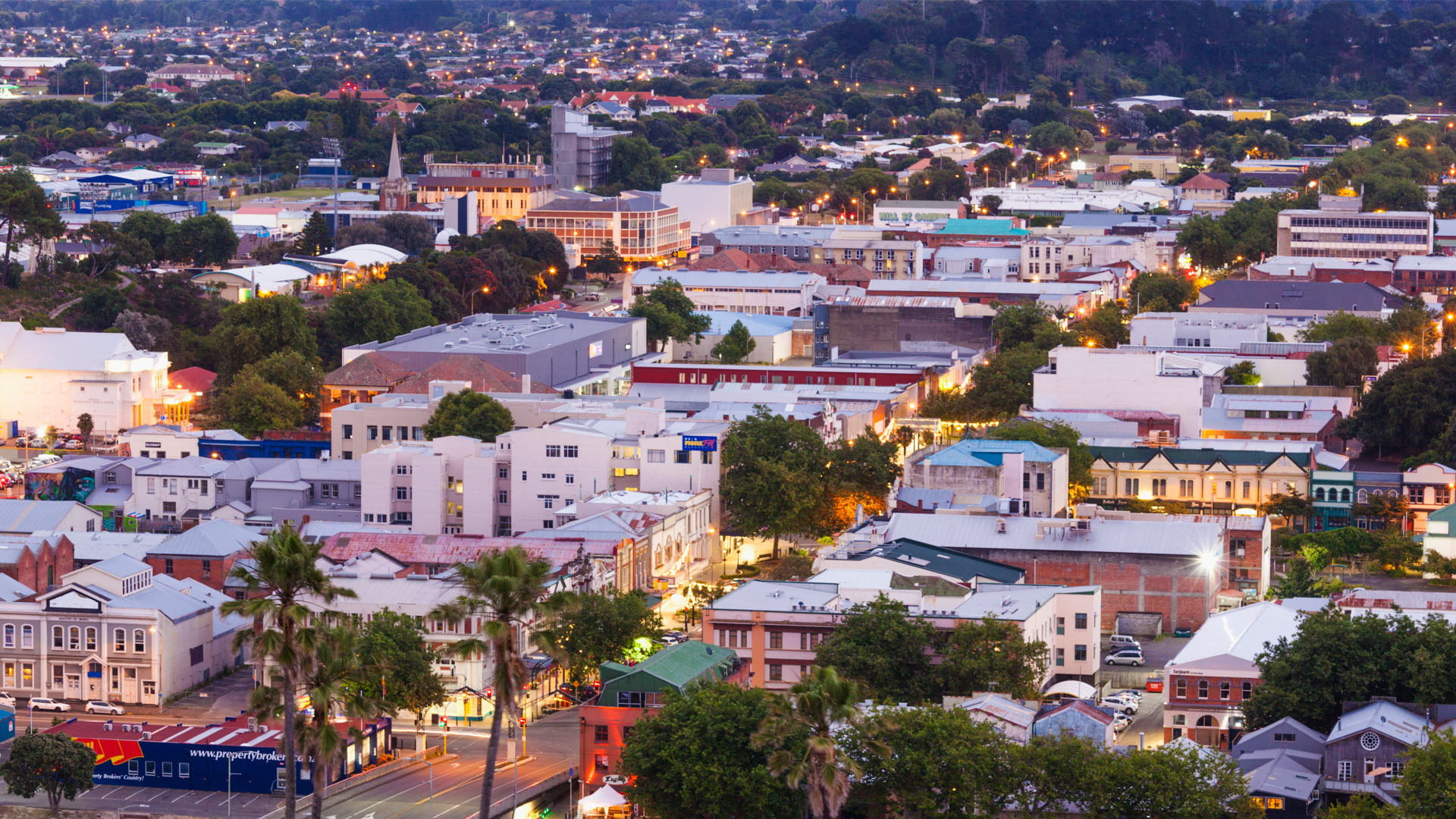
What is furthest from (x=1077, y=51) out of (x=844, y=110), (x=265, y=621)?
(x=265, y=621)

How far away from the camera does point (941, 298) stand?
258ft

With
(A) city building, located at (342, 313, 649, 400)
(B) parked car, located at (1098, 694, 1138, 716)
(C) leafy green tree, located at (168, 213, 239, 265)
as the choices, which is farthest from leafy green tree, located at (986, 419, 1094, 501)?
(C) leafy green tree, located at (168, 213, 239, 265)

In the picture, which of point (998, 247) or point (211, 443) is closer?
point (211, 443)

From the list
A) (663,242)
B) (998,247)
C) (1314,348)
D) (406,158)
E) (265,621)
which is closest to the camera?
(265,621)

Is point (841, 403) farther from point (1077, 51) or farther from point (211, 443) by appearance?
point (1077, 51)

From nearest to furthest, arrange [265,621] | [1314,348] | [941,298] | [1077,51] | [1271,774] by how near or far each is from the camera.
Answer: [1271,774] < [265,621] < [1314,348] < [941,298] < [1077,51]

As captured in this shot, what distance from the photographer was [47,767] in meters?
34.8

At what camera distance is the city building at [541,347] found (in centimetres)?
6488

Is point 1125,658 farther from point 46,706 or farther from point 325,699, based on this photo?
point 46,706

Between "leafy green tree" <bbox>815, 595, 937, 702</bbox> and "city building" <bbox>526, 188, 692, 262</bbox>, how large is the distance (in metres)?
64.6

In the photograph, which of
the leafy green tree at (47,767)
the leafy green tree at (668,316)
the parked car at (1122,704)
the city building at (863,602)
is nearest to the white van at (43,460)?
the leafy green tree at (668,316)

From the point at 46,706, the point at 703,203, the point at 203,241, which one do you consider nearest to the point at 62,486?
the point at 46,706

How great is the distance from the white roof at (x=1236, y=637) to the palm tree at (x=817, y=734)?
10001 millimetres

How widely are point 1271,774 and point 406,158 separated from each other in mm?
107307
